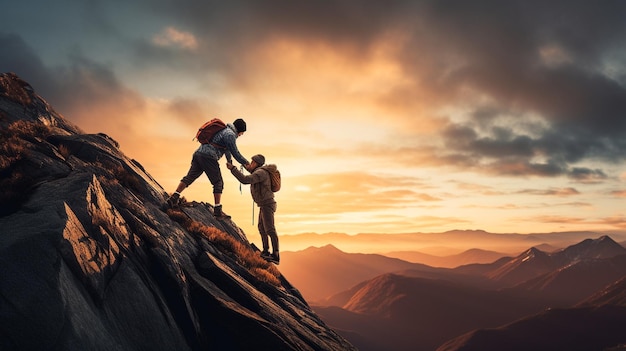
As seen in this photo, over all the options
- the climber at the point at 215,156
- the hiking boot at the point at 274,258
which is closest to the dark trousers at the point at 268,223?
the hiking boot at the point at 274,258

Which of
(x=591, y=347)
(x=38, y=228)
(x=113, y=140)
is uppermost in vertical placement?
(x=113, y=140)

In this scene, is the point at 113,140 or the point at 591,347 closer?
the point at 113,140

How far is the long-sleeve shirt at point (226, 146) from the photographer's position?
15.1 m

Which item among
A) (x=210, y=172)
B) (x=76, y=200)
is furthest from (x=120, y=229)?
(x=210, y=172)

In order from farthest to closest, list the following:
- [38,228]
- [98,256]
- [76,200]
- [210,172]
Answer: [210,172] → [76,200] → [98,256] → [38,228]

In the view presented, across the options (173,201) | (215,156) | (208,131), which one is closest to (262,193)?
(215,156)

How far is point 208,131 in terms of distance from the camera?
15453 mm

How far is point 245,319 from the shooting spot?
32.7 ft

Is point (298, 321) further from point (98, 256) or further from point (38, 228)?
point (38, 228)

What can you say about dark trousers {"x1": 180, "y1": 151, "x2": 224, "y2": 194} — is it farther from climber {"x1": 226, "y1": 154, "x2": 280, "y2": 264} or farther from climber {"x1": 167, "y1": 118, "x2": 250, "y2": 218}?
climber {"x1": 226, "y1": 154, "x2": 280, "y2": 264}

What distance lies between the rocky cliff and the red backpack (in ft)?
9.31

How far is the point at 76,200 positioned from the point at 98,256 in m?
1.50

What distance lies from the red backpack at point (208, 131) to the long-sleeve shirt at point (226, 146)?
149mm

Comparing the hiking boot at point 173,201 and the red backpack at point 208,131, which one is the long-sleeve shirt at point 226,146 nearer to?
the red backpack at point 208,131
